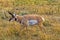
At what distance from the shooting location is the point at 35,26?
29.6 ft

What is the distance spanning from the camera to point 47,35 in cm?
827

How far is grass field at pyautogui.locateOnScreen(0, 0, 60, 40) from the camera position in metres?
8.29

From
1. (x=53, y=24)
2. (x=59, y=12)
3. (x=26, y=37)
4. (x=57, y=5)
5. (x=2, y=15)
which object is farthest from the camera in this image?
(x=57, y=5)

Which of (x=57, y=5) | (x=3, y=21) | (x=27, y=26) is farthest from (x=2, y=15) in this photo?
(x=57, y=5)

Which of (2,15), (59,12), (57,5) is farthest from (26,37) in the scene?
(57,5)

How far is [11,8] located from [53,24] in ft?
11.0

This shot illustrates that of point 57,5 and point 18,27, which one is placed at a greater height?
point 18,27

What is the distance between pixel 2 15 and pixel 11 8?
1.66m

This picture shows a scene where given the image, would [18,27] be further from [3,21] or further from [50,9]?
[50,9]

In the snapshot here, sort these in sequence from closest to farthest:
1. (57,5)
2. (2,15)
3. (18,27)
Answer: (18,27), (2,15), (57,5)

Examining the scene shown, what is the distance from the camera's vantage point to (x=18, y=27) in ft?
28.9

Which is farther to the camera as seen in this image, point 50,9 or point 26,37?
point 50,9

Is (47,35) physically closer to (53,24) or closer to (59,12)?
(53,24)

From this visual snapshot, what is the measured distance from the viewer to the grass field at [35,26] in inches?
326
